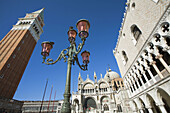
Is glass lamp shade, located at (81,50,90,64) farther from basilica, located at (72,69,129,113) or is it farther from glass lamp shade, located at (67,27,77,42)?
basilica, located at (72,69,129,113)

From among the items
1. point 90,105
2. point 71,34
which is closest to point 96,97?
point 90,105

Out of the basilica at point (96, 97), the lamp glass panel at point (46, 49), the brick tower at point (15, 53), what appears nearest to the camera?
the lamp glass panel at point (46, 49)

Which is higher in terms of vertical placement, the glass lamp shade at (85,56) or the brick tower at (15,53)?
the brick tower at (15,53)

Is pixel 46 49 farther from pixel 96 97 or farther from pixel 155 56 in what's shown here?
pixel 96 97

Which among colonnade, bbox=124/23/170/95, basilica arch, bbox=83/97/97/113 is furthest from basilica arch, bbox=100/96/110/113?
colonnade, bbox=124/23/170/95

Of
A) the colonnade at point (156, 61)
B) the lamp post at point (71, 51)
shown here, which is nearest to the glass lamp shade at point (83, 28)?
the lamp post at point (71, 51)

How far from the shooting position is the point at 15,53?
→ 2234 cm

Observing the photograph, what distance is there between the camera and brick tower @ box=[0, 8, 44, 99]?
768 inches

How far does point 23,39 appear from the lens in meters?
25.4

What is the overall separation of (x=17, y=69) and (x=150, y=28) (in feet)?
96.6

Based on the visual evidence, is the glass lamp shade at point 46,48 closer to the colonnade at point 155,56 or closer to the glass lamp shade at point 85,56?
the glass lamp shade at point 85,56

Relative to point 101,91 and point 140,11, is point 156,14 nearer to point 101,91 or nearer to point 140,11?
point 140,11

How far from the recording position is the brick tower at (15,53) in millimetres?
19516

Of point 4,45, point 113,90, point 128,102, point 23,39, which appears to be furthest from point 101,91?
point 4,45
